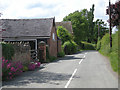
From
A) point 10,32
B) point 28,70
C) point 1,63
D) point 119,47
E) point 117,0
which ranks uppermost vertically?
point 117,0

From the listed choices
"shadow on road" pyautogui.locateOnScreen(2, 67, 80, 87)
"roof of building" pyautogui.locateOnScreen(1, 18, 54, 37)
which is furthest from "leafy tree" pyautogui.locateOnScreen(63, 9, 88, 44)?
"shadow on road" pyautogui.locateOnScreen(2, 67, 80, 87)

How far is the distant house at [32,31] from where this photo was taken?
2672 centimetres

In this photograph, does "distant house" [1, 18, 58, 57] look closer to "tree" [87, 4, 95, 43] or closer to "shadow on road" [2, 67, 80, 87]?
"shadow on road" [2, 67, 80, 87]

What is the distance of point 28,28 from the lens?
2834 cm

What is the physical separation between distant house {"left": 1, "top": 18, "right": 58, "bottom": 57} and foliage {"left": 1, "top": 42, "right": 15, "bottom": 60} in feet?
44.0

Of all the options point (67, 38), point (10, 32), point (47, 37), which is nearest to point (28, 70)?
point (47, 37)

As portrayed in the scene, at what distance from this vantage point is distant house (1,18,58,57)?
26719 millimetres

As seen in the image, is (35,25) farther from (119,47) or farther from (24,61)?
(119,47)

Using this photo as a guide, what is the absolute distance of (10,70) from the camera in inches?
421

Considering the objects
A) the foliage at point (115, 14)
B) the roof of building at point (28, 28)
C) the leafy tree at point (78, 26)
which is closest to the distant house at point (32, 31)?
the roof of building at point (28, 28)

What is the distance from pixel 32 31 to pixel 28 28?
45.1 inches

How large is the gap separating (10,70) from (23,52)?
4879 mm

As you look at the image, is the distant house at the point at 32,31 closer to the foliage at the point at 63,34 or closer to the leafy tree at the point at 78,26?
the foliage at the point at 63,34

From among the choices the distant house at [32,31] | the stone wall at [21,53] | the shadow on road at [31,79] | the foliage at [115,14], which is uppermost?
the foliage at [115,14]
